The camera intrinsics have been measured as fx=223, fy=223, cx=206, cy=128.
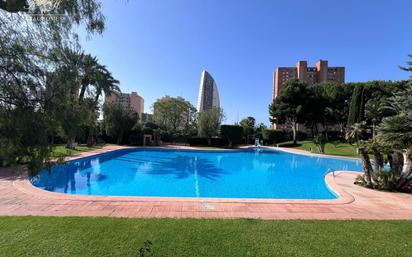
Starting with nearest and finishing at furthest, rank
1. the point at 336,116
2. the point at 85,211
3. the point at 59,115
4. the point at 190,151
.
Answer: the point at 59,115 < the point at 85,211 < the point at 190,151 < the point at 336,116

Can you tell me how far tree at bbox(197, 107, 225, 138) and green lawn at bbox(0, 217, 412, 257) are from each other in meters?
25.3

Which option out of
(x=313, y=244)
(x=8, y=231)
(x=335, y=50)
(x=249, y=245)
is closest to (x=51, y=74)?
(x=8, y=231)

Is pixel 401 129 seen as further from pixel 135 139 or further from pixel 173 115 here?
pixel 173 115

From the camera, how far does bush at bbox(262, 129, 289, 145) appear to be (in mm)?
35781

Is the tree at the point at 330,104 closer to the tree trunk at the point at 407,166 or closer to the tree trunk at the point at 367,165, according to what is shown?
the tree trunk at the point at 367,165

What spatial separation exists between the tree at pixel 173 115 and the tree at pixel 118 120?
8618mm

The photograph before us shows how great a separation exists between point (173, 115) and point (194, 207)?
1194 inches

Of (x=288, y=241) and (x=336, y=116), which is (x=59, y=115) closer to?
(x=288, y=241)

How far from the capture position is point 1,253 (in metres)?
2.85

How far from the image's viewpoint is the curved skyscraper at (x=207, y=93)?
214 ft

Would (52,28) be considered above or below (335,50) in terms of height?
below

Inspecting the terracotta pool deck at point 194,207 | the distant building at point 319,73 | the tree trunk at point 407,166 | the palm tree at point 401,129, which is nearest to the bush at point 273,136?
the distant building at point 319,73

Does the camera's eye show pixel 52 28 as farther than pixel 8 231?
No

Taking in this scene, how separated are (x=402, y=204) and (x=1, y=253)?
28.5 ft
